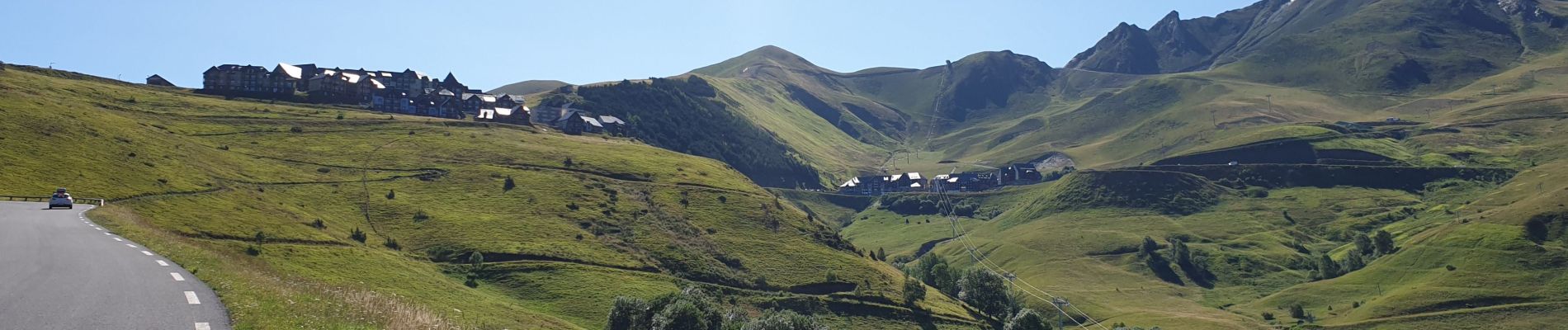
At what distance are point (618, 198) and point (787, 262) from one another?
128 feet

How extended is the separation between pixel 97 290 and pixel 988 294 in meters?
161

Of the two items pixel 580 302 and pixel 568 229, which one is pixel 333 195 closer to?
pixel 568 229

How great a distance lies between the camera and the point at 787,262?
170750 mm

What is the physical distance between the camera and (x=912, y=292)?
161875 mm

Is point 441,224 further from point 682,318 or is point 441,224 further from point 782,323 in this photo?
point 782,323

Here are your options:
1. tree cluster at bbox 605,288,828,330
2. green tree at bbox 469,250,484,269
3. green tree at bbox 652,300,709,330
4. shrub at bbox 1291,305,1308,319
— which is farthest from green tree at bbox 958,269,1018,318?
green tree at bbox 469,250,484,269

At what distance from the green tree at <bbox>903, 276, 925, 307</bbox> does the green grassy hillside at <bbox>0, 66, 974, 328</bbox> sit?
3297 millimetres

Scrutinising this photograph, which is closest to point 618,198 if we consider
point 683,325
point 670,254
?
point 670,254

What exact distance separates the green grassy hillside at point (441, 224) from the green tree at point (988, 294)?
4632mm

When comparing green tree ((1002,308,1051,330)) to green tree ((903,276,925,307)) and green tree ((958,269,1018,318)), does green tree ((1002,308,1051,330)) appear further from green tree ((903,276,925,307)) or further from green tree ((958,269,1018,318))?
green tree ((958,269,1018,318))

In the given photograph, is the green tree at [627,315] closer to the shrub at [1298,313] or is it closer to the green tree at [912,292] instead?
the green tree at [912,292]

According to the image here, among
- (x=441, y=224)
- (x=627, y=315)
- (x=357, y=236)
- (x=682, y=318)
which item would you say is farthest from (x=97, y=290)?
(x=441, y=224)

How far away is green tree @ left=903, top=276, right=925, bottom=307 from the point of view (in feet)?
528

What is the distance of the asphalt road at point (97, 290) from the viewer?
22.1 m
